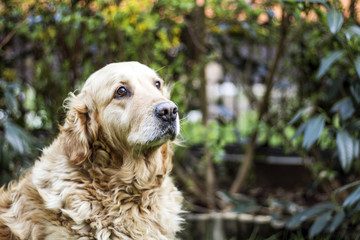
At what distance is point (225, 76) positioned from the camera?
18.2 ft

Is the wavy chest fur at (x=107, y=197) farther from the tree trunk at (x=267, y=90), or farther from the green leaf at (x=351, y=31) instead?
the tree trunk at (x=267, y=90)

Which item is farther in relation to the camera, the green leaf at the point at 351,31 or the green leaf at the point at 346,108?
the green leaf at the point at 346,108

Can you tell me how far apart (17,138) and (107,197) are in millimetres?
1143

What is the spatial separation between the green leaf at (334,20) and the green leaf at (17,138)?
2384 millimetres

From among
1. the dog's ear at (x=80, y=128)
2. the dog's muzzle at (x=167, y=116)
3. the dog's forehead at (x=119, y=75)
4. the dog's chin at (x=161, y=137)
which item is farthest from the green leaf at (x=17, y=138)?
the dog's muzzle at (x=167, y=116)

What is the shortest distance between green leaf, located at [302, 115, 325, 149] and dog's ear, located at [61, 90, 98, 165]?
61.1 inches

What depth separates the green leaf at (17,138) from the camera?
10.9 feet

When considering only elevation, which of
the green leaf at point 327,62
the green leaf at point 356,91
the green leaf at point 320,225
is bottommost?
the green leaf at point 320,225

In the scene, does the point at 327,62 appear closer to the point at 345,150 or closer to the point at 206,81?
the point at 345,150

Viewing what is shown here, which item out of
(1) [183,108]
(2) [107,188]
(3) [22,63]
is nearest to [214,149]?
(1) [183,108]

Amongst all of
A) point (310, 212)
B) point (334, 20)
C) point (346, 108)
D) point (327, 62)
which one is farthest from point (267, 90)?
point (334, 20)

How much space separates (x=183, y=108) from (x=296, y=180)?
190 cm

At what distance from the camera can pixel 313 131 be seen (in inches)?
129

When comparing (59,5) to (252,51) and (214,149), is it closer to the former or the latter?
(214,149)
